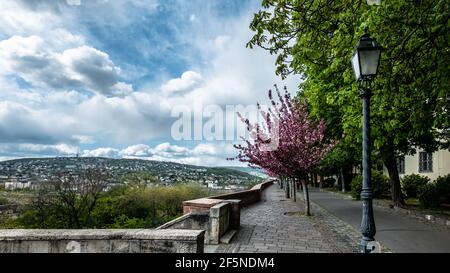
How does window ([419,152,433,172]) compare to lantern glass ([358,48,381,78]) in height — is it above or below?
Result: below

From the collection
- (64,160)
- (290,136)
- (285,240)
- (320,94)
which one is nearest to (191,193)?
(290,136)

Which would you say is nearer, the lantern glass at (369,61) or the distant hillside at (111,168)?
the lantern glass at (369,61)

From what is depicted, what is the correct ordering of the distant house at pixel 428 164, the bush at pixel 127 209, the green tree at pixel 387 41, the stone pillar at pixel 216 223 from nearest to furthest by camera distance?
the green tree at pixel 387 41 < the stone pillar at pixel 216 223 < the bush at pixel 127 209 < the distant house at pixel 428 164

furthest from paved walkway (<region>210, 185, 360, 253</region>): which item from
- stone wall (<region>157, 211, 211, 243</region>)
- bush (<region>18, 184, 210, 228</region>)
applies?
bush (<region>18, 184, 210, 228</region>)

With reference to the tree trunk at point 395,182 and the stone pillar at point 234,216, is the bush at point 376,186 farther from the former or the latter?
the stone pillar at point 234,216

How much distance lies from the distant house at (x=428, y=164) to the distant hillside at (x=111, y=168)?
13865 millimetres

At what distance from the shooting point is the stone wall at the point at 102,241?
441cm

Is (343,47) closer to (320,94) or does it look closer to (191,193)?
(320,94)

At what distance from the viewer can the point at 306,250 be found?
23.8 ft

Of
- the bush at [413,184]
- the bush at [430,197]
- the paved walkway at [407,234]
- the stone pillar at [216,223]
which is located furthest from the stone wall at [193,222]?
the bush at [413,184]

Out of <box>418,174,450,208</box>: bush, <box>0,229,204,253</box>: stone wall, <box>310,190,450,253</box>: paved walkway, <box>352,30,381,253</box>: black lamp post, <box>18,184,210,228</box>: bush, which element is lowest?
<box>18,184,210,228</box>: bush

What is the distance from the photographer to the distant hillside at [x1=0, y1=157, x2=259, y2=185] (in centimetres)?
2220

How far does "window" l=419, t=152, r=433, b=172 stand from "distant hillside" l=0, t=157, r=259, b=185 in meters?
14.2

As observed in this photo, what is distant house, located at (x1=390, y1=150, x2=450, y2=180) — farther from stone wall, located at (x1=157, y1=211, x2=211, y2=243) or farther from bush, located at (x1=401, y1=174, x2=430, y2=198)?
stone wall, located at (x1=157, y1=211, x2=211, y2=243)
